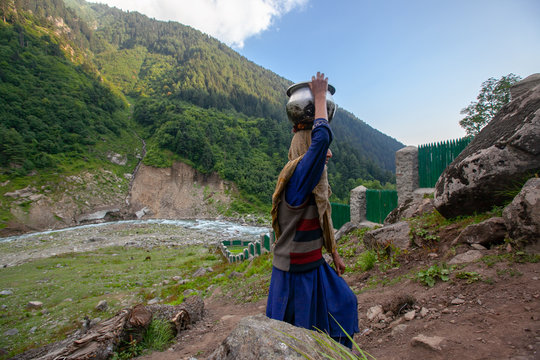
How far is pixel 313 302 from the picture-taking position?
1.64m

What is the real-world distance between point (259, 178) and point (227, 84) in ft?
156

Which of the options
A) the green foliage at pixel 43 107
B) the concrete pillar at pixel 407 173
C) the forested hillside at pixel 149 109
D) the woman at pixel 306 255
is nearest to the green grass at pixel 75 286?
the woman at pixel 306 255

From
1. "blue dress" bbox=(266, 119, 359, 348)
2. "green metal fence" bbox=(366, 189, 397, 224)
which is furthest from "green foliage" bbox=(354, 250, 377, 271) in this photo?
"green metal fence" bbox=(366, 189, 397, 224)

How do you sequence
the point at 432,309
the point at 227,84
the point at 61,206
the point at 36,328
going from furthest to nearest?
1. the point at 227,84
2. the point at 61,206
3. the point at 36,328
4. the point at 432,309

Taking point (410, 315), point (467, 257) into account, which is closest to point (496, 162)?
point (467, 257)

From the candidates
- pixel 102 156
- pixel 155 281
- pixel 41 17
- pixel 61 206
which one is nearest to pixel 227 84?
pixel 41 17

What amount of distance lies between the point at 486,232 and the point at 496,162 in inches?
37.3

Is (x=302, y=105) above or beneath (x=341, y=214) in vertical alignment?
above

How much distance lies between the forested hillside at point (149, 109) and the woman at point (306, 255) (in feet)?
113

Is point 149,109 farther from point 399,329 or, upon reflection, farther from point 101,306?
point 399,329

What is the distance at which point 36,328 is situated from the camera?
5922 millimetres

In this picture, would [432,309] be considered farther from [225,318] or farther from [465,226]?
[225,318]

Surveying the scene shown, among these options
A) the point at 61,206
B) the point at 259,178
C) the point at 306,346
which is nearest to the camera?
the point at 306,346

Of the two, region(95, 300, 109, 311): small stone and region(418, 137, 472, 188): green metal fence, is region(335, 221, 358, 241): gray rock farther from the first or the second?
region(95, 300, 109, 311): small stone
